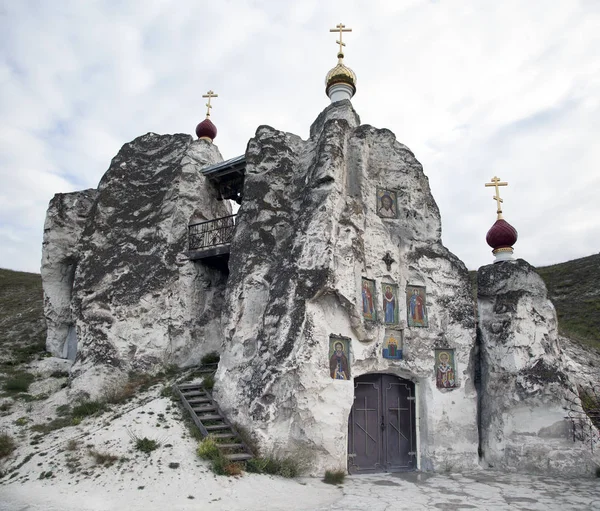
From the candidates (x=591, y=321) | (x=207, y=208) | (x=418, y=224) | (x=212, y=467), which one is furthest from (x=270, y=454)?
(x=591, y=321)

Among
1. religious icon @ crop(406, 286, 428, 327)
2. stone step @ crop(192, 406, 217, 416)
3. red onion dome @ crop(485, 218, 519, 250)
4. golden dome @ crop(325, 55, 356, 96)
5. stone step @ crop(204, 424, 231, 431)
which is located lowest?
stone step @ crop(204, 424, 231, 431)

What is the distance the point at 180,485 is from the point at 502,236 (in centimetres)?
998

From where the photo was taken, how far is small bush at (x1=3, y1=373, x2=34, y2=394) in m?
12.6

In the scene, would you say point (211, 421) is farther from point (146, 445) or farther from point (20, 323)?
point (20, 323)

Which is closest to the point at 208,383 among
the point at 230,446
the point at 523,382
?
the point at 230,446

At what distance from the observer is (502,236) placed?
493 inches

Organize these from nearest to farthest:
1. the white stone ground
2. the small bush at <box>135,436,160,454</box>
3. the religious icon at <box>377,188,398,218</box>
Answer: the white stone ground → the small bush at <box>135,436,160,454</box> → the religious icon at <box>377,188,398,218</box>

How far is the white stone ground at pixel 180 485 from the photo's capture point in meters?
7.42

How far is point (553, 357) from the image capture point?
11102 mm

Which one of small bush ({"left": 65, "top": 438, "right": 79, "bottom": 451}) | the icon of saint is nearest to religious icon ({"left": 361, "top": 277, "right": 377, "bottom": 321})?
the icon of saint

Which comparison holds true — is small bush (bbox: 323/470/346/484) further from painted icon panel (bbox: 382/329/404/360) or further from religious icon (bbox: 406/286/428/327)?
religious icon (bbox: 406/286/428/327)

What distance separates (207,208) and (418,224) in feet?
22.7

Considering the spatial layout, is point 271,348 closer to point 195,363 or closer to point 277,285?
point 277,285

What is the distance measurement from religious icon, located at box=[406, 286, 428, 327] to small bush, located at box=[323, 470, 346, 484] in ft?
13.0
